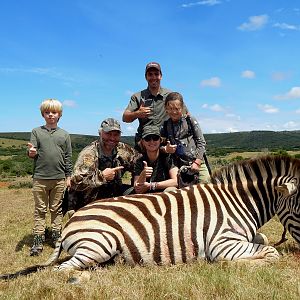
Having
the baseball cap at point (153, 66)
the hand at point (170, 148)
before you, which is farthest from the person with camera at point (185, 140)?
the baseball cap at point (153, 66)

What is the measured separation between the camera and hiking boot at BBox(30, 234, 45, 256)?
21.3 ft

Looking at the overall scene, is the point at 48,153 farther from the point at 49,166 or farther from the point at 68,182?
the point at 68,182

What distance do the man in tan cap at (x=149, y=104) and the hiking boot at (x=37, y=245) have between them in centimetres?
229

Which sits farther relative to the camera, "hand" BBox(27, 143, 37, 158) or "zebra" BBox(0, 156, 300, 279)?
"hand" BBox(27, 143, 37, 158)

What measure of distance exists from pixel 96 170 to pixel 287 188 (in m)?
3.03

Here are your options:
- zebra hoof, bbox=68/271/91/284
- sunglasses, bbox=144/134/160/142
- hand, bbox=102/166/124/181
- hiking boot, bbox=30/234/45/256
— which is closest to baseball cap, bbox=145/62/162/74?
sunglasses, bbox=144/134/160/142

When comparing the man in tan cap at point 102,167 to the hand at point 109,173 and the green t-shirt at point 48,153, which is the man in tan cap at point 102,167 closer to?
the hand at point 109,173

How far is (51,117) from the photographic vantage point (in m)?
6.63

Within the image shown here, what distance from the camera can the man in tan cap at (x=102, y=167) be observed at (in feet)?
20.8

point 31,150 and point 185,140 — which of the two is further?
point 31,150

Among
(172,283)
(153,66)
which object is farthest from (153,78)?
(172,283)

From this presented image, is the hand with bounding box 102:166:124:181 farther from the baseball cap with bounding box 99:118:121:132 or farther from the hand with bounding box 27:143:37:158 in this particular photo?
the hand with bounding box 27:143:37:158

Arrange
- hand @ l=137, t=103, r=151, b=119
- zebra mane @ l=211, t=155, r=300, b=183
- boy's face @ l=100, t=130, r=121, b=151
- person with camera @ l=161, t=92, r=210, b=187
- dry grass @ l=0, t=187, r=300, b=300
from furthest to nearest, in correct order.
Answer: hand @ l=137, t=103, r=151, b=119 → boy's face @ l=100, t=130, r=121, b=151 → person with camera @ l=161, t=92, r=210, b=187 → zebra mane @ l=211, t=155, r=300, b=183 → dry grass @ l=0, t=187, r=300, b=300

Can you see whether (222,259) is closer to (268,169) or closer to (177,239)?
(177,239)
